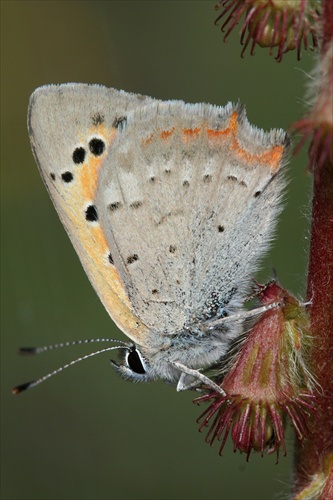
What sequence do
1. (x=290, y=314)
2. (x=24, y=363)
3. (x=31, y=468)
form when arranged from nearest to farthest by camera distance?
(x=290, y=314)
(x=31, y=468)
(x=24, y=363)

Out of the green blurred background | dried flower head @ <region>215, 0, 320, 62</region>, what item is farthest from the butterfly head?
the green blurred background

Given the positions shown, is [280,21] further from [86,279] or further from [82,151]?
[86,279]

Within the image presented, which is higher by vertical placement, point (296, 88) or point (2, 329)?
point (296, 88)

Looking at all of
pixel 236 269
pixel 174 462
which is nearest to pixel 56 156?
pixel 236 269

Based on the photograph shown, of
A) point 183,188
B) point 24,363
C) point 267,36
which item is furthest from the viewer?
point 24,363

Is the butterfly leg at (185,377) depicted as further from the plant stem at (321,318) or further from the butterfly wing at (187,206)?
the plant stem at (321,318)

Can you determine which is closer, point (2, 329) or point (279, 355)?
point (279, 355)

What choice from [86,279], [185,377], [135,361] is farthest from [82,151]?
[86,279]

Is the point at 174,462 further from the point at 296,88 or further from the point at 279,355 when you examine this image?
the point at 279,355
